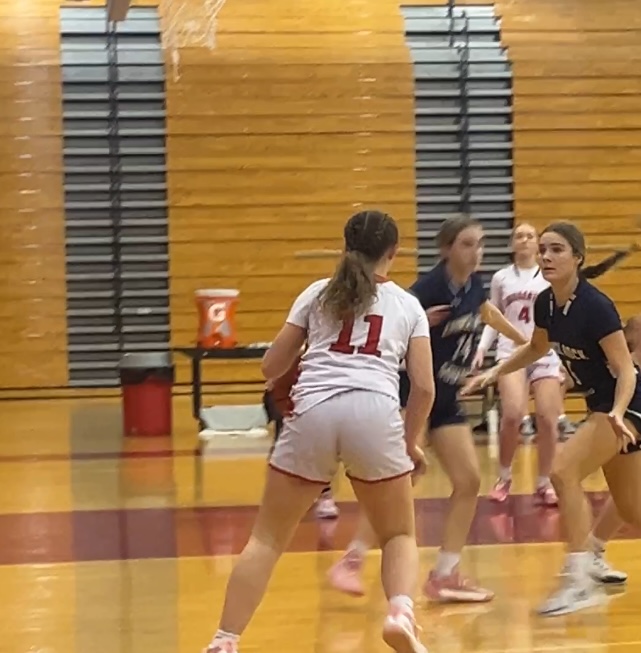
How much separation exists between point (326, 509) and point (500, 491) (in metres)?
1.14

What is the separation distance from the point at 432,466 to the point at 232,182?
6.22 m

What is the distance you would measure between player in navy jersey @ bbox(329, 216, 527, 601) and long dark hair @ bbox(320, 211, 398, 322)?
1008 mm

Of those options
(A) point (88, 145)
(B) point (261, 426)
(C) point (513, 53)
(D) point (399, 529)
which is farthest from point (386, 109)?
(D) point (399, 529)

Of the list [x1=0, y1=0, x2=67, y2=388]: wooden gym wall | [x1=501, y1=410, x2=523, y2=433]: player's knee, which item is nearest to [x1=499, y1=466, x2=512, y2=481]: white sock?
[x1=501, y1=410, x2=523, y2=433]: player's knee

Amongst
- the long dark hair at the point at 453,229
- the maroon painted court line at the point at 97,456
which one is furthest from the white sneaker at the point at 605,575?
the maroon painted court line at the point at 97,456

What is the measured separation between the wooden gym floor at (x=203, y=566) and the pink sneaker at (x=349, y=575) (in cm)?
6

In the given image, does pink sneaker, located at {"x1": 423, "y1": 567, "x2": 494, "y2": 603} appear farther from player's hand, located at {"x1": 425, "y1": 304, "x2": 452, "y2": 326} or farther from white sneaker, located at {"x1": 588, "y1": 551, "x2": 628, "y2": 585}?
player's hand, located at {"x1": 425, "y1": 304, "x2": 452, "y2": 326}

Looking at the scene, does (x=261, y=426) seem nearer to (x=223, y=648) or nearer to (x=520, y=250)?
(x=520, y=250)

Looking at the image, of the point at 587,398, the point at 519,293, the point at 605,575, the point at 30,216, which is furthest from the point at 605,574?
the point at 30,216

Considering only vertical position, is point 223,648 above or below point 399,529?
below

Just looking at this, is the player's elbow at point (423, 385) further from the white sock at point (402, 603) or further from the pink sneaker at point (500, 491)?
the pink sneaker at point (500, 491)

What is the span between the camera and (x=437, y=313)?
5234 mm

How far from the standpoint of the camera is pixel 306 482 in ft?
13.6

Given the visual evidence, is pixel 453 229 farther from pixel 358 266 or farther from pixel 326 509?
pixel 326 509
